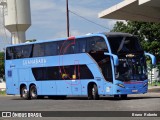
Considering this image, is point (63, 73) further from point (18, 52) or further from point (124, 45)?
point (18, 52)

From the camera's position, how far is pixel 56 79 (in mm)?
27219

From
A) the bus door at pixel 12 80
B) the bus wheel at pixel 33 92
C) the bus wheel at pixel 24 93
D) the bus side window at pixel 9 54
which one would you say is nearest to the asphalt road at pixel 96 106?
the bus wheel at pixel 33 92

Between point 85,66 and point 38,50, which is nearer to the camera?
point 85,66

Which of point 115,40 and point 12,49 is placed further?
point 12,49

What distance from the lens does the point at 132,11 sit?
3466cm

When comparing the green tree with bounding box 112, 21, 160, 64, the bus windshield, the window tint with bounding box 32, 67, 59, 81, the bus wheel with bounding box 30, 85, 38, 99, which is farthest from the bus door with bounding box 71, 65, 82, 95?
the green tree with bounding box 112, 21, 160, 64

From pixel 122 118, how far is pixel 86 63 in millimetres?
11692

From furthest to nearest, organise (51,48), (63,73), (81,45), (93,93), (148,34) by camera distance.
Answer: (148,34) < (51,48) < (63,73) < (81,45) < (93,93)

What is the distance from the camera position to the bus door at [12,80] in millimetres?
30578

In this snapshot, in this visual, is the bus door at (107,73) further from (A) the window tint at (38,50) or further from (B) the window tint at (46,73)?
(A) the window tint at (38,50)

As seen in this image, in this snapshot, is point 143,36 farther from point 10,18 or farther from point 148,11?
point 10,18

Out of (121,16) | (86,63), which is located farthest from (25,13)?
(86,63)

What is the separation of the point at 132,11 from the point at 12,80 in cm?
1072

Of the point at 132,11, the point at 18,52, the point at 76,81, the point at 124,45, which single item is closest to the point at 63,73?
the point at 76,81
